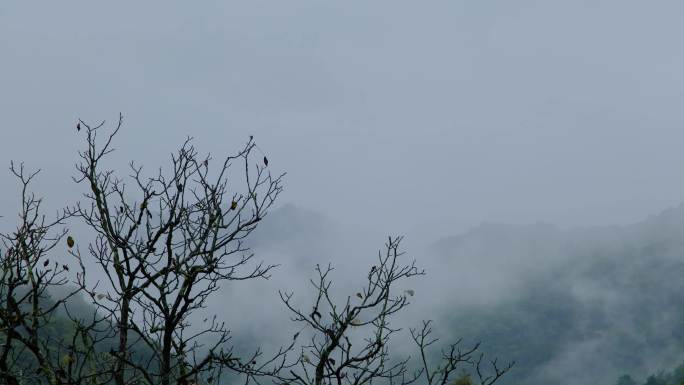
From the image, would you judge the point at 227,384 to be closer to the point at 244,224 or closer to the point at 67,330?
the point at 67,330

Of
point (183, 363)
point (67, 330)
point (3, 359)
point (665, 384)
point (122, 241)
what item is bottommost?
point (183, 363)

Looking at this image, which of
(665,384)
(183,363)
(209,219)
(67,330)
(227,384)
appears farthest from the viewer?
(227,384)

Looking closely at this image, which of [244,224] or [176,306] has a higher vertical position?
[244,224]

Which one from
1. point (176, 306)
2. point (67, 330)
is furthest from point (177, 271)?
point (67, 330)

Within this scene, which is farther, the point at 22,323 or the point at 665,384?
the point at 665,384

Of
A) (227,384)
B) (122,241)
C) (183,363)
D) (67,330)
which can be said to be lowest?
(183,363)

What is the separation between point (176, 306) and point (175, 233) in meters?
1.34

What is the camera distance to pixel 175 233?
10.3 m

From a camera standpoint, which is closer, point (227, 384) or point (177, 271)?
point (177, 271)

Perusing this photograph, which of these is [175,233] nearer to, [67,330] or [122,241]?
[122,241]

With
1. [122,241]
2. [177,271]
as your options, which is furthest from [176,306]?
[122,241]

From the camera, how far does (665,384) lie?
340 feet

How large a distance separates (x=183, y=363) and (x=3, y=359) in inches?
101

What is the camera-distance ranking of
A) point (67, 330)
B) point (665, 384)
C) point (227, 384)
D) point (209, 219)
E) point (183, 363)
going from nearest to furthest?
1. point (183, 363)
2. point (209, 219)
3. point (67, 330)
4. point (665, 384)
5. point (227, 384)
